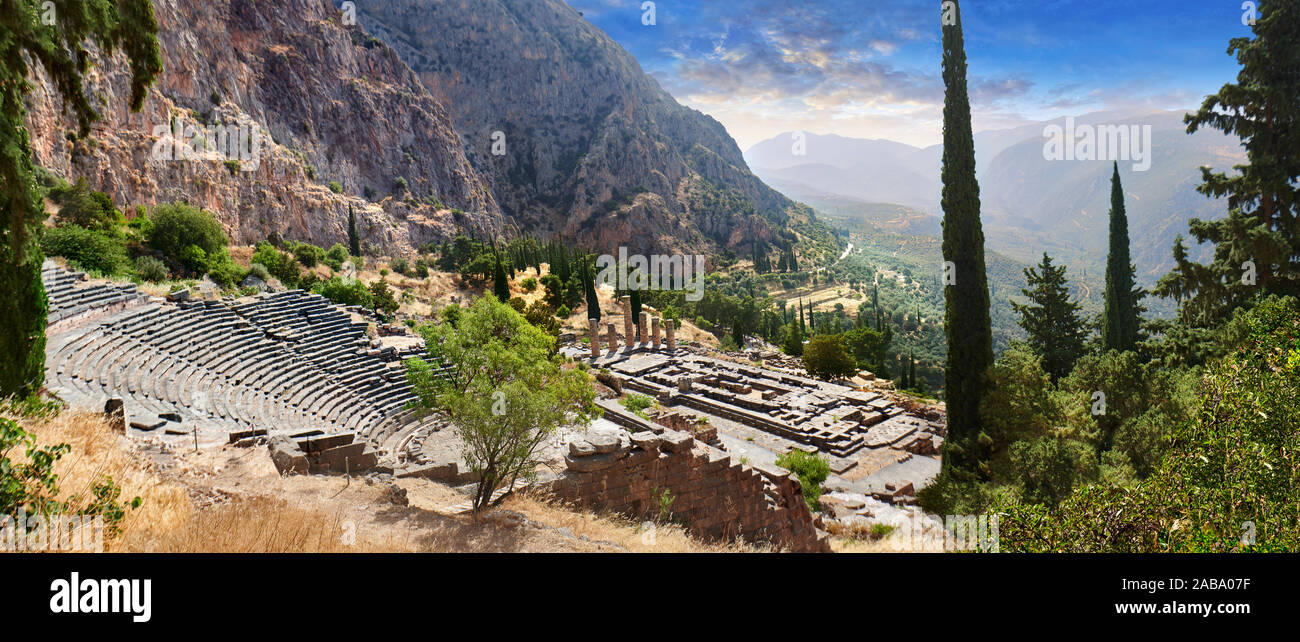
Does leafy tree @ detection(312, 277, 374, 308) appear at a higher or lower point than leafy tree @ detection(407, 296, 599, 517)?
higher

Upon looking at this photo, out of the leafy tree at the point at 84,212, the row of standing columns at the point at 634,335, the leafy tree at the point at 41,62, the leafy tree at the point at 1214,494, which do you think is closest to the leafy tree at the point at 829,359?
the row of standing columns at the point at 634,335

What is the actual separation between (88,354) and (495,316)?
42.8 ft

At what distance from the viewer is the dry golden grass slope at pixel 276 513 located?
5.62m

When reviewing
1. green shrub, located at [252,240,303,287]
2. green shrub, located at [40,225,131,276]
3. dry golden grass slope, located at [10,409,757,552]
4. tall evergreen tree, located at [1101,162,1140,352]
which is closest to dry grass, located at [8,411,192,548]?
dry golden grass slope, located at [10,409,757,552]

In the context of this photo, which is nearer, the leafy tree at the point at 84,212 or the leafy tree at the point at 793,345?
the leafy tree at the point at 84,212

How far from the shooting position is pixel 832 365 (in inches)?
1508

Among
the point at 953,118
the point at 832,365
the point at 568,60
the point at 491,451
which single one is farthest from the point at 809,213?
the point at 491,451

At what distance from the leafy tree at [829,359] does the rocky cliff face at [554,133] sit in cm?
7498

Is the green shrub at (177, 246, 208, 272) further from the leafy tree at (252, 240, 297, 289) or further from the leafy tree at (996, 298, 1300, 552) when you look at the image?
the leafy tree at (996, 298, 1300, 552)

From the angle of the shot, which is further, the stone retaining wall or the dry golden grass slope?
the stone retaining wall

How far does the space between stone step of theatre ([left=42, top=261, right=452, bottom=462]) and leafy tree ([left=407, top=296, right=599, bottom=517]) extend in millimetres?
2998

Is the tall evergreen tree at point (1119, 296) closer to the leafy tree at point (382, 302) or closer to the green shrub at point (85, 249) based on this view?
the leafy tree at point (382, 302)

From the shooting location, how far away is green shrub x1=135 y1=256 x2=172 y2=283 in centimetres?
2566
